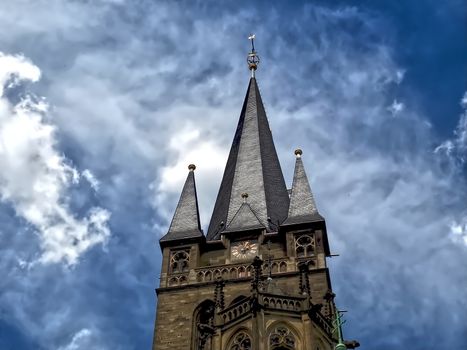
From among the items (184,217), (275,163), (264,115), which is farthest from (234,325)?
(264,115)

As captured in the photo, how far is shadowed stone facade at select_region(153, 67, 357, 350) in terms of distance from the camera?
74.9 feet

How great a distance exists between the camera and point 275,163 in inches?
1328

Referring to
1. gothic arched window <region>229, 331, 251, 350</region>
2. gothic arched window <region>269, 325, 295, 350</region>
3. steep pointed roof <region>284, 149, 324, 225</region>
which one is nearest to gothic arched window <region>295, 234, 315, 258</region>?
steep pointed roof <region>284, 149, 324, 225</region>

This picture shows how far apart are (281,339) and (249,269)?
18.3ft

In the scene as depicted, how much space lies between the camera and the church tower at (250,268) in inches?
899

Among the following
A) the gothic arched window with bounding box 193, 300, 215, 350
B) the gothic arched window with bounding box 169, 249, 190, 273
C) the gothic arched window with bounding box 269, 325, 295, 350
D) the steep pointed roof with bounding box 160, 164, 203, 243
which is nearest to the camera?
the gothic arched window with bounding box 269, 325, 295, 350

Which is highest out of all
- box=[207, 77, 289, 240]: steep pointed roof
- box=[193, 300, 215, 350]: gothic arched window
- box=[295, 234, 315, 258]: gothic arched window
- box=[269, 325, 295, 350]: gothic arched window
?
box=[207, 77, 289, 240]: steep pointed roof

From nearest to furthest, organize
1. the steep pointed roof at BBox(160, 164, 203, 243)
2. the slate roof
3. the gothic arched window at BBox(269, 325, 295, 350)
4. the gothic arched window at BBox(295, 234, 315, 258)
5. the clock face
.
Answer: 1. the gothic arched window at BBox(269, 325, 295, 350)
2. the gothic arched window at BBox(295, 234, 315, 258)
3. the clock face
4. the slate roof
5. the steep pointed roof at BBox(160, 164, 203, 243)

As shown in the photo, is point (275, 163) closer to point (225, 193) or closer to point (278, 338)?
point (225, 193)

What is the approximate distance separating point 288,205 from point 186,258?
169 inches

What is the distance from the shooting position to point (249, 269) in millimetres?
27859

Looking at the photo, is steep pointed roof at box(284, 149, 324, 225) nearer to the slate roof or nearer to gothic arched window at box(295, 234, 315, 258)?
gothic arched window at box(295, 234, 315, 258)

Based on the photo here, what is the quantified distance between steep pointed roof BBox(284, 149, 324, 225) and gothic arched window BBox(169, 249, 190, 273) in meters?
3.30

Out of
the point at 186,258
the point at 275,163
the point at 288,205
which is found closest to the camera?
the point at 186,258
